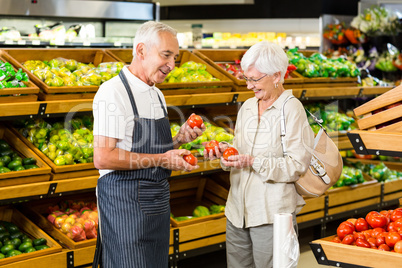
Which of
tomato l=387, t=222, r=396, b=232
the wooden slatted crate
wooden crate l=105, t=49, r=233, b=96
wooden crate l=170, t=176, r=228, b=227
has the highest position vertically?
the wooden slatted crate

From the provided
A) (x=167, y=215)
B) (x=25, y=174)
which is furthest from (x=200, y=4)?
(x=167, y=215)

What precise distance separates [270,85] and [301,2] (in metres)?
5.65

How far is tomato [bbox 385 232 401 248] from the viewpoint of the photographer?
224 cm

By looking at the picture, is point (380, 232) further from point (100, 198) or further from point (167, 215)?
point (100, 198)

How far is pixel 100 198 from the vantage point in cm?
257

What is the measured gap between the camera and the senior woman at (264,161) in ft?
9.19

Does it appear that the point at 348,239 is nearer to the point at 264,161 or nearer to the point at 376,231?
the point at 376,231

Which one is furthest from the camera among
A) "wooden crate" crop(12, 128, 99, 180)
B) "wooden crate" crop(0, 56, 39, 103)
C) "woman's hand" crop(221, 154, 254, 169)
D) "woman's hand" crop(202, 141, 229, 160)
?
"wooden crate" crop(12, 128, 99, 180)

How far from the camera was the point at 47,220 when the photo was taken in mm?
3705

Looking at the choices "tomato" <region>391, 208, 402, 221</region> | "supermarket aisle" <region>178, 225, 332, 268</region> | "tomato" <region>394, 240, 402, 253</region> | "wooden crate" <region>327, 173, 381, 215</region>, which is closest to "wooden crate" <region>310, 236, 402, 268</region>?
"tomato" <region>394, 240, 402, 253</region>

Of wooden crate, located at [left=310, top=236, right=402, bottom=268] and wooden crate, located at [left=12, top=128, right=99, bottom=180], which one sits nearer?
wooden crate, located at [left=310, top=236, right=402, bottom=268]

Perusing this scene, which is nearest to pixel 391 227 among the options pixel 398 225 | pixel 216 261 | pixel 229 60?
pixel 398 225

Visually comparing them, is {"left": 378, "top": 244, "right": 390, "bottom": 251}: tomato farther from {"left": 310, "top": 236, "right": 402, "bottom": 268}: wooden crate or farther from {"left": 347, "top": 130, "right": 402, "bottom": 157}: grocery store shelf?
{"left": 347, "top": 130, "right": 402, "bottom": 157}: grocery store shelf

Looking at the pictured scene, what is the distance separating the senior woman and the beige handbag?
7 centimetres
